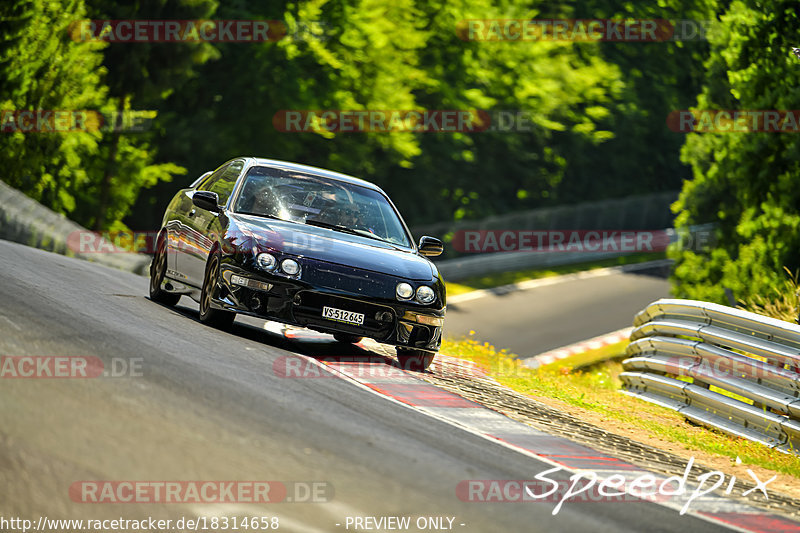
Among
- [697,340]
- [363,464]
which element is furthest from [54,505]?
[697,340]

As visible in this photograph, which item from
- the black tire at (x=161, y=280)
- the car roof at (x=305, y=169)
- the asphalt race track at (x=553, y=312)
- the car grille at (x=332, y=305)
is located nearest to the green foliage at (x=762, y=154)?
the asphalt race track at (x=553, y=312)

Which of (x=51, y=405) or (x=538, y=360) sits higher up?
(x=51, y=405)

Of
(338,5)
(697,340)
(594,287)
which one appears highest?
(338,5)

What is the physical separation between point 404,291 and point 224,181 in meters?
2.80

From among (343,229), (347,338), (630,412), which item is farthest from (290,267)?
(630,412)

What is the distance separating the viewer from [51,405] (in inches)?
239

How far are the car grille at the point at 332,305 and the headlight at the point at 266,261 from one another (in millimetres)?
350

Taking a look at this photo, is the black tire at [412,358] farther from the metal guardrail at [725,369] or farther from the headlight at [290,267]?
the metal guardrail at [725,369]

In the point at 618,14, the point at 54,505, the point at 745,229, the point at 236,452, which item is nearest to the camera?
the point at 54,505

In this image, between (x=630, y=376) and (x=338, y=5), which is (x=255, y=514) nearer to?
(x=630, y=376)

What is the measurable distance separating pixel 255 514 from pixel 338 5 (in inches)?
1373

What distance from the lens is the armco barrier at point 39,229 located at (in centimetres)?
1836

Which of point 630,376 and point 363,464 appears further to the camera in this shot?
point 630,376

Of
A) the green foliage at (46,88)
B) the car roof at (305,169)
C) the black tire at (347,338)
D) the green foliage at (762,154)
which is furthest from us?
the green foliage at (46,88)
